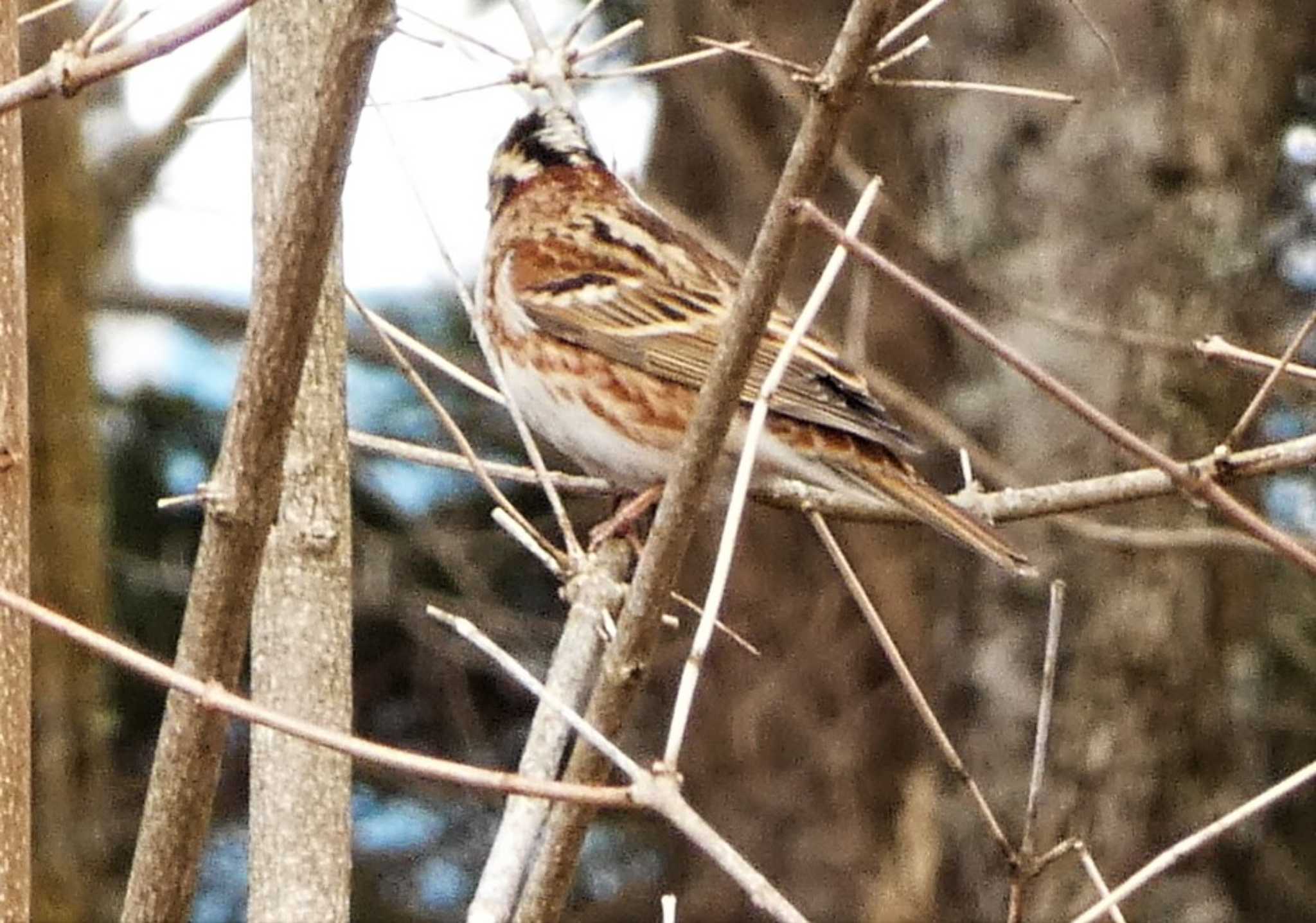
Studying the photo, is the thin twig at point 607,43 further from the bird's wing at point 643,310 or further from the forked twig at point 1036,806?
the bird's wing at point 643,310

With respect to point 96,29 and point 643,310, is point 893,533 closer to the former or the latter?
point 643,310

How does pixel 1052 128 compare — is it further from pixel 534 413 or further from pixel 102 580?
pixel 102 580

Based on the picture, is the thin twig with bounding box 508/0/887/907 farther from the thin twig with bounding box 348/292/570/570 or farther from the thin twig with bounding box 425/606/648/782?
the thin twig with bounding box 348/292/570/570

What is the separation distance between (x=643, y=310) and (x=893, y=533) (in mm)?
3001

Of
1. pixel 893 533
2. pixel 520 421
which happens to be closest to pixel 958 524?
pixel 520 421

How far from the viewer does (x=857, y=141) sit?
308 inches

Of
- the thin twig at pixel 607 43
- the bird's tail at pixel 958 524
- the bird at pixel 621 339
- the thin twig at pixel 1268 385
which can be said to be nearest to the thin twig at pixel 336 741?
the thin twig at pixel 1268 385

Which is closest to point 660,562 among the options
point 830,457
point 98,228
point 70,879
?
point 830,457

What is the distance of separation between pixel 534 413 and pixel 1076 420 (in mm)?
2217

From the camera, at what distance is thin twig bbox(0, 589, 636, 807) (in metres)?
1.89

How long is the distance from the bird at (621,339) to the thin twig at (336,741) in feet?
7.09

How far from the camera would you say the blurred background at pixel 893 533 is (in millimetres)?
6254

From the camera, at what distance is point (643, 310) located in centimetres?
488

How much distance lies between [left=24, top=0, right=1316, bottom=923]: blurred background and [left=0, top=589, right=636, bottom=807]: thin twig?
328cm
